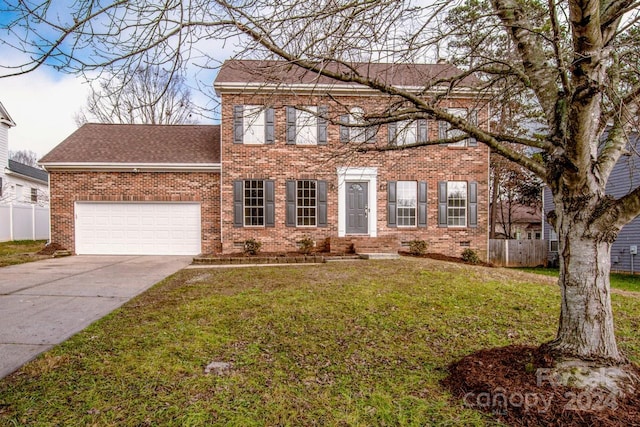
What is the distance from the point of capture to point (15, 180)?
20.2 m

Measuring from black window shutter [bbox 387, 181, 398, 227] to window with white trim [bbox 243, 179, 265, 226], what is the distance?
4.34 m

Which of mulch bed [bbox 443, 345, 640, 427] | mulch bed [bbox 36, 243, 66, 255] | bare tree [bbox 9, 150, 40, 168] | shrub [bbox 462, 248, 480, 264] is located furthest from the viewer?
bare tree [bbox 9, 150, 40, 168]

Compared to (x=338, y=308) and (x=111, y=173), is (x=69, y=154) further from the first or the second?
(x=338, y=308)

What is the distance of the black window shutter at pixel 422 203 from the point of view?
12156 mm

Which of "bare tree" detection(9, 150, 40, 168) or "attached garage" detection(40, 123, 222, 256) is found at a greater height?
"bare tree" detection(9, 150, 40, 168)

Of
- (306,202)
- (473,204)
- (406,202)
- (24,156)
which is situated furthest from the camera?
(24,156)

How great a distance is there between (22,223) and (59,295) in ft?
51.6

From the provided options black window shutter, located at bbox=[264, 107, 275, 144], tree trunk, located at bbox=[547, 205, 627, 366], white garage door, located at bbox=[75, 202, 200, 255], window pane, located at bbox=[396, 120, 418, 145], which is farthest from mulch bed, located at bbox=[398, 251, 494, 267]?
tree trunk, located at bbox=[547, 205, 627, 366]

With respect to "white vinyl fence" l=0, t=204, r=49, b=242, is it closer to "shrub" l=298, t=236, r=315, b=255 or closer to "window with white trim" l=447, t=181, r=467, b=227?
"shrub" l=298, t=236, r=315, b=255

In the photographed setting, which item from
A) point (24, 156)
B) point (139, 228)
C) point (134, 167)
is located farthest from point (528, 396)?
point (24, 156)

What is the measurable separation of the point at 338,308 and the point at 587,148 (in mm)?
3582

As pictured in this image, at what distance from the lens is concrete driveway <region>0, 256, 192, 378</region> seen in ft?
12.9

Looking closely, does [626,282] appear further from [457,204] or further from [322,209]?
[322,209]

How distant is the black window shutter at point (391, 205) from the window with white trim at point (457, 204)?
1959mm
